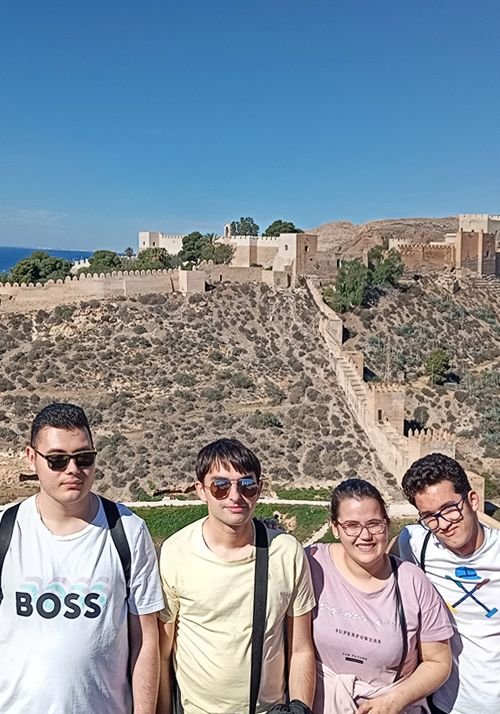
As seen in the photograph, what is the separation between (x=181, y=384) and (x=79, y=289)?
7.03 meters

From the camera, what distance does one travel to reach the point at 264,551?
2.90 meters

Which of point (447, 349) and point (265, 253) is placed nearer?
point (447, 349)

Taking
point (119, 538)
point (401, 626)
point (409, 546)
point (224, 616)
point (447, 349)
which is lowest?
point (447, 349)

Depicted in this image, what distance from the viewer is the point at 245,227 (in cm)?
5744

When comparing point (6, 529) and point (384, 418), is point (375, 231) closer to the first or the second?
point (384, 418)

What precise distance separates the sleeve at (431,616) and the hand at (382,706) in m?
0.31

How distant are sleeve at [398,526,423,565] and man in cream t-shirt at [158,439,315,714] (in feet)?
2.18

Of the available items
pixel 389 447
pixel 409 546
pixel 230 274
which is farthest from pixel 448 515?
pixel 230 274

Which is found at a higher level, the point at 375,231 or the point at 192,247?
the point at 375,231

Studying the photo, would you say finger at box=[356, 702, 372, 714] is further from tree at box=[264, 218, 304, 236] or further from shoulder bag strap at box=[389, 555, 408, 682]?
tree at box=[264, 218, 304, 236]

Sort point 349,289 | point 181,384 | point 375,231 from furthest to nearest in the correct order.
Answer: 1. point 375,231
2. point 349,289
3. point 181,384

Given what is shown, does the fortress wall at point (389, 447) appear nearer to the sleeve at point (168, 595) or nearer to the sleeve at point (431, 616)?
the sleeve at point (431, 616)

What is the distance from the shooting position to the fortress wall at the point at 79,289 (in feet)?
88.7

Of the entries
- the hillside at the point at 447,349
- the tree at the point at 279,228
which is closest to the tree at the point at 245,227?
the tree at the point at 279,228
